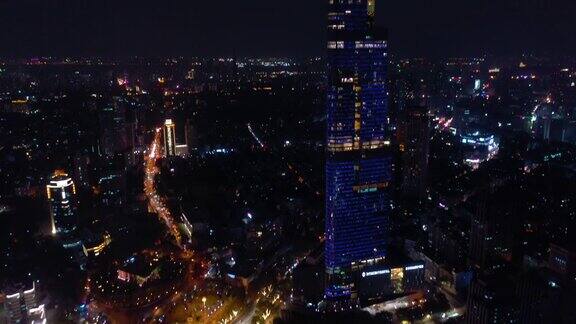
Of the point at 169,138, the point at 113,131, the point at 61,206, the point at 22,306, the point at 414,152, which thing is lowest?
the point at 22,306

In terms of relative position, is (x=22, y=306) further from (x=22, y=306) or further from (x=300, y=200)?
(x=300, y=200)

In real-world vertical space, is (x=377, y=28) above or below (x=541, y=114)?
above

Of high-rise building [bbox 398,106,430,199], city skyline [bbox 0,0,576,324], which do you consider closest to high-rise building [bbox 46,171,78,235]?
city skyline [bbox 0,0,576,324]

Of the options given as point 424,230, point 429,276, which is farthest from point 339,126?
point 424,230

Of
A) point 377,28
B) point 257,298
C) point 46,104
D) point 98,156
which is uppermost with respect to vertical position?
point 377,28

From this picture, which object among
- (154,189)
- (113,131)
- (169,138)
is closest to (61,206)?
(154,189)

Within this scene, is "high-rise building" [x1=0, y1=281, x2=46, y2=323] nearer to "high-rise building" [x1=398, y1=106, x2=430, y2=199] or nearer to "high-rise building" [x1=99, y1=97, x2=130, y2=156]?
"high-rise building" [x1=99, y1=97, x2=130, y2=156]

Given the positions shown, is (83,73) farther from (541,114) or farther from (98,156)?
(541,114)

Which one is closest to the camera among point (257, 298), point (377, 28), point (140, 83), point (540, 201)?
point (377, 28)
